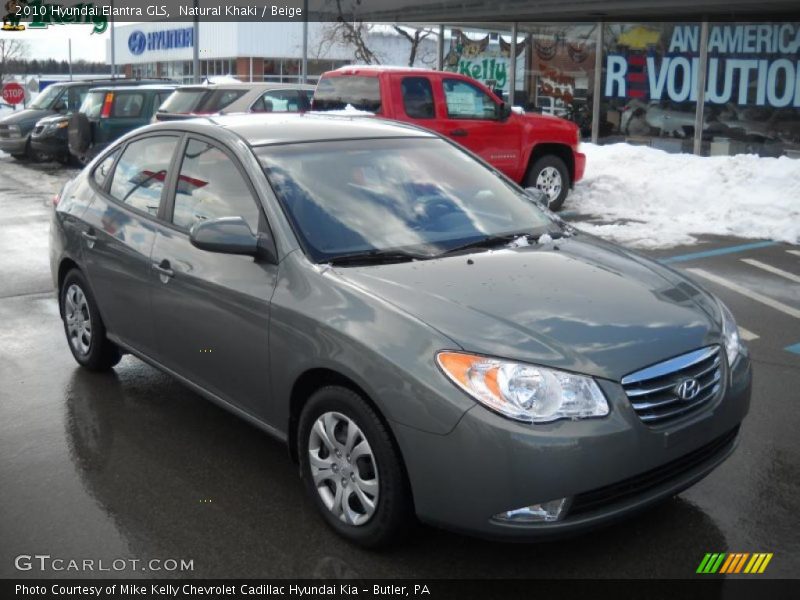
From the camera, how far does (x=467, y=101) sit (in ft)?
39.5

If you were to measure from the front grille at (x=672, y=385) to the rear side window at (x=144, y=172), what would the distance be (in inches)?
112

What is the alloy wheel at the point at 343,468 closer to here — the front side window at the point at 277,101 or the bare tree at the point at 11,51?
the front side window at the point at 277,101

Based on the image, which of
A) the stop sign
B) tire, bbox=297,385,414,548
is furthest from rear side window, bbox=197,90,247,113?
the stop sign

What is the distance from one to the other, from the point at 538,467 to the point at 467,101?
31.6ft

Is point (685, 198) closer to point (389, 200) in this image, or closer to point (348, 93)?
point (348, 93)

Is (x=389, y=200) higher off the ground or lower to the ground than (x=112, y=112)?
lower

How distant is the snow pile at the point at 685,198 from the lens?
10883 millimetres

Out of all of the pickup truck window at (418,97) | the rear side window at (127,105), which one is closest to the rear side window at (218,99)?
the pickup truck window at (418,97)

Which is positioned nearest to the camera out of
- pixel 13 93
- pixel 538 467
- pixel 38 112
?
pixel 538 467

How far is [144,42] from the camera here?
58469mm

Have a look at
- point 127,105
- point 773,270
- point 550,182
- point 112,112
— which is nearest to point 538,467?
point 773,270

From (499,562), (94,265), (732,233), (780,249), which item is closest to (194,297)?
(94,265)

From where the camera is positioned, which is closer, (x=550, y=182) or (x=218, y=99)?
(x=550, y=182)

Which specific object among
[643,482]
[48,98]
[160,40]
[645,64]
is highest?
[160,40]
